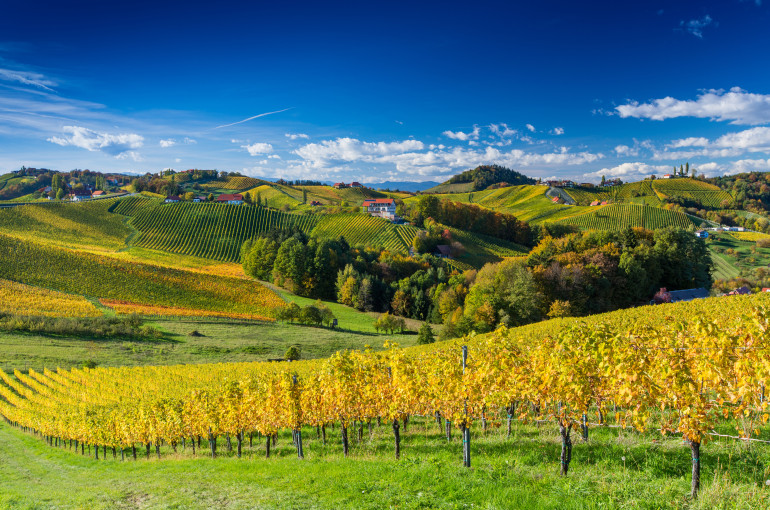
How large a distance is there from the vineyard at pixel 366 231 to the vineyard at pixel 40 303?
188 feet

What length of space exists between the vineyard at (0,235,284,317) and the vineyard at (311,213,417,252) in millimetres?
→ 37147

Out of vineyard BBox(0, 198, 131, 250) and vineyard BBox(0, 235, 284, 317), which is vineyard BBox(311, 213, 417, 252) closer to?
vineyard BBox(0, 235, 284, 317)

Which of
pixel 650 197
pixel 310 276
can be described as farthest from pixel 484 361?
pixel 650 197

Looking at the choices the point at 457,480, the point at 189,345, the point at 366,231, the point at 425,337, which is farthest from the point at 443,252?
the point at 457,480

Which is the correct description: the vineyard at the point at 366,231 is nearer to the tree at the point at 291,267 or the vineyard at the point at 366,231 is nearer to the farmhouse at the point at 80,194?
the tree at the point at 291,267

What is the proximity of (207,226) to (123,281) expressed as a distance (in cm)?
5573

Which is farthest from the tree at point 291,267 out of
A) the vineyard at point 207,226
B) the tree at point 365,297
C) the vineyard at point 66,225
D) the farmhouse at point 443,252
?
the vineyard at point 66,225

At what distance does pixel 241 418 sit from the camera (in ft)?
60.6

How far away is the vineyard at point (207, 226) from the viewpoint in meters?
108

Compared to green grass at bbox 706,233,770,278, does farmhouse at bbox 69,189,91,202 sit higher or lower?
higher

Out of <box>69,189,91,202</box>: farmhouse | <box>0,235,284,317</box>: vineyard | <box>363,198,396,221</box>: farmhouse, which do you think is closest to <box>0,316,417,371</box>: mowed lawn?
<box>0,235,284,317</box>: vineyard

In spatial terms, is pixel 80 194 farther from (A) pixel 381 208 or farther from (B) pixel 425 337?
(B) pixel 425 337

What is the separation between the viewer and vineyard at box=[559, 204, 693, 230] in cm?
12625

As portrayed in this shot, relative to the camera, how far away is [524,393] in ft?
32.4
